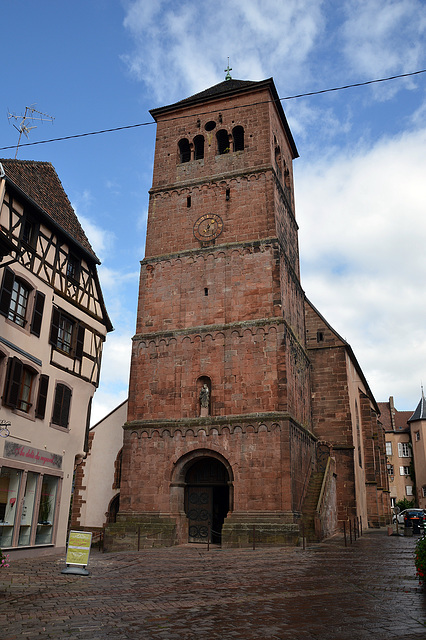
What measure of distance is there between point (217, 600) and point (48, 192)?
1807 cm

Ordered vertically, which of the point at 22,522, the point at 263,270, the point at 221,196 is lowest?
the point at 22,522

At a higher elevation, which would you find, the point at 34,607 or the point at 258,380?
the point at 258,380

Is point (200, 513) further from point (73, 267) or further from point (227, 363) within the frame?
point (73, 267)

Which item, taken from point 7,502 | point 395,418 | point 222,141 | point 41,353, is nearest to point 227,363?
point 41,353

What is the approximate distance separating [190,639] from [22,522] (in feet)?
42.4

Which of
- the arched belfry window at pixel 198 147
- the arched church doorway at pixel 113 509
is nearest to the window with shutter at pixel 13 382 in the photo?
the arched church doorway at pixel 113 509

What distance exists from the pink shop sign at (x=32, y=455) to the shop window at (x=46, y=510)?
1.71 feet

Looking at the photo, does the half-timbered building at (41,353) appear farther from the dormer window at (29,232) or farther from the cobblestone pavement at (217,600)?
the cobblestone pavement at (217,600)

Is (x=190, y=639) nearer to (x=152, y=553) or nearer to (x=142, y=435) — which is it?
(x=152, y=553)

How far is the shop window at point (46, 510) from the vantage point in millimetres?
18672

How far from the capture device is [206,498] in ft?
79.1

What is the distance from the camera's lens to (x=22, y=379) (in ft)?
60.0

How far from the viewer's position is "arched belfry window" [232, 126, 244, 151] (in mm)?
29391

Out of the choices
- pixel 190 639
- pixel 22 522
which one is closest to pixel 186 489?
pixel 22 522
